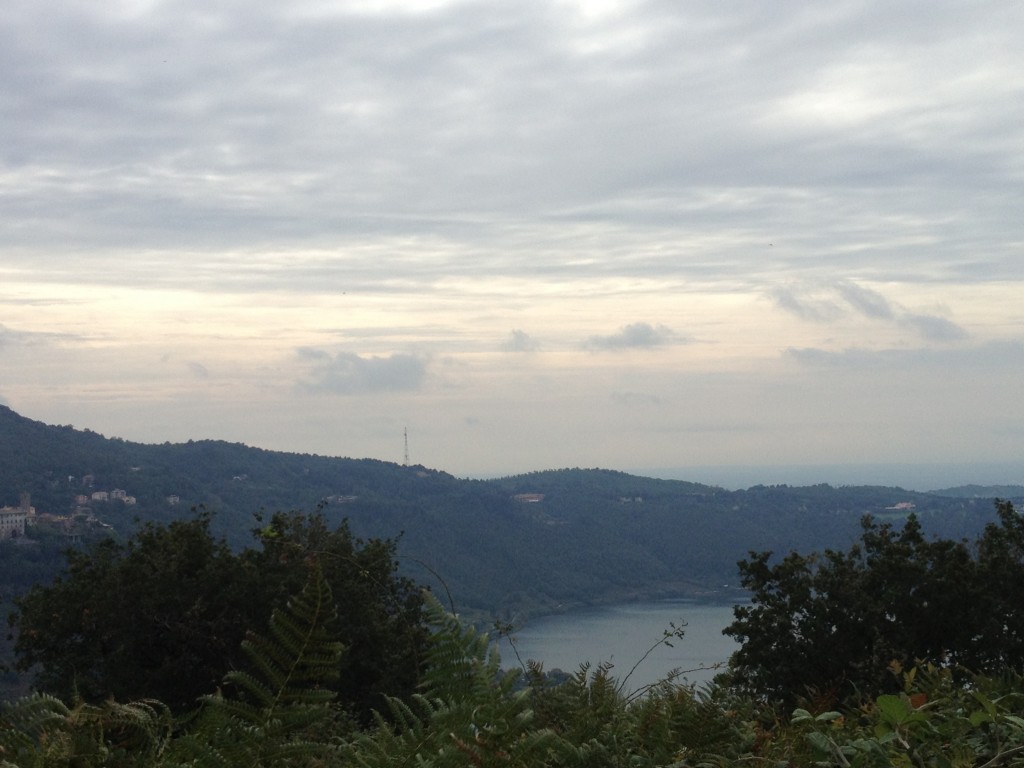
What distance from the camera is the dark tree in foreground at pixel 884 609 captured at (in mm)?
21109

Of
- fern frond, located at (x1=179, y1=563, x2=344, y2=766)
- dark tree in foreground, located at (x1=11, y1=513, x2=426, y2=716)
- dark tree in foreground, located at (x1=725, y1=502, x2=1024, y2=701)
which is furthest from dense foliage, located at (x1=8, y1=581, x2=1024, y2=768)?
dark tree in foreground, located at (x1=725, y1=502, x2=1024, y2=701)

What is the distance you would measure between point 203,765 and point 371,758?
0.33 metres

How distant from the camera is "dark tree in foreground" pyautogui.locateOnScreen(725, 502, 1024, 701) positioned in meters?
21.1

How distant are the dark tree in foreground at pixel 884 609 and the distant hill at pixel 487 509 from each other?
2611 inches

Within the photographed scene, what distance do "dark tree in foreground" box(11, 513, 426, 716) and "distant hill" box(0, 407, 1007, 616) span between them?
6459 centimetres

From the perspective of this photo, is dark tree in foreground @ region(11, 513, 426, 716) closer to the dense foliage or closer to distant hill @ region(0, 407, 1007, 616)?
the dense foliage

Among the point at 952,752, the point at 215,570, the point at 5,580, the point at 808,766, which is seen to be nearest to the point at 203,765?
the point at 808,766

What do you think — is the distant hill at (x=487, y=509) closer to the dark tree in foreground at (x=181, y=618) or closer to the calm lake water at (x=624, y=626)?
the calm lake water at (x=624, y=626)

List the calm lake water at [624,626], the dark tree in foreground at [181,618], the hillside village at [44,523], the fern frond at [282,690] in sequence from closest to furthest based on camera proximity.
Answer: the fern frond at [282,690] < the dark tree in foreground at [181,618] < the calm lake water at [624,626] < the hillside village at [44,523]

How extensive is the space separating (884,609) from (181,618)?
1478 centimetres

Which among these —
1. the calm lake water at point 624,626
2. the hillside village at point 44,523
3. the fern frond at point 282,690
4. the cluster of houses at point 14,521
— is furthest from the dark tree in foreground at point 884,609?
the cluster of houses at point 14,521

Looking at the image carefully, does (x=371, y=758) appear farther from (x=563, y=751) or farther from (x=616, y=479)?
(x=616, y=479)

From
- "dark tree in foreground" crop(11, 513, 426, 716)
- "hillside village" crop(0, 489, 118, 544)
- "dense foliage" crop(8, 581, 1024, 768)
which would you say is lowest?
"hillside village" crop(0, 489, 118, 544)

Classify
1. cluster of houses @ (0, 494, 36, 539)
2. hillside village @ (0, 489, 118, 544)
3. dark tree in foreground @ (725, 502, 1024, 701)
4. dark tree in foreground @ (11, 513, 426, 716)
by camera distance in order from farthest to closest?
hillside village @ (0, 489, 118, 544) < cluster of houses @ (0, 494, 36, 539) < dark tree in foreground @ (725, 502, 1024, 701) < dark tree in foreground @ (11, 513, 426, 716)
